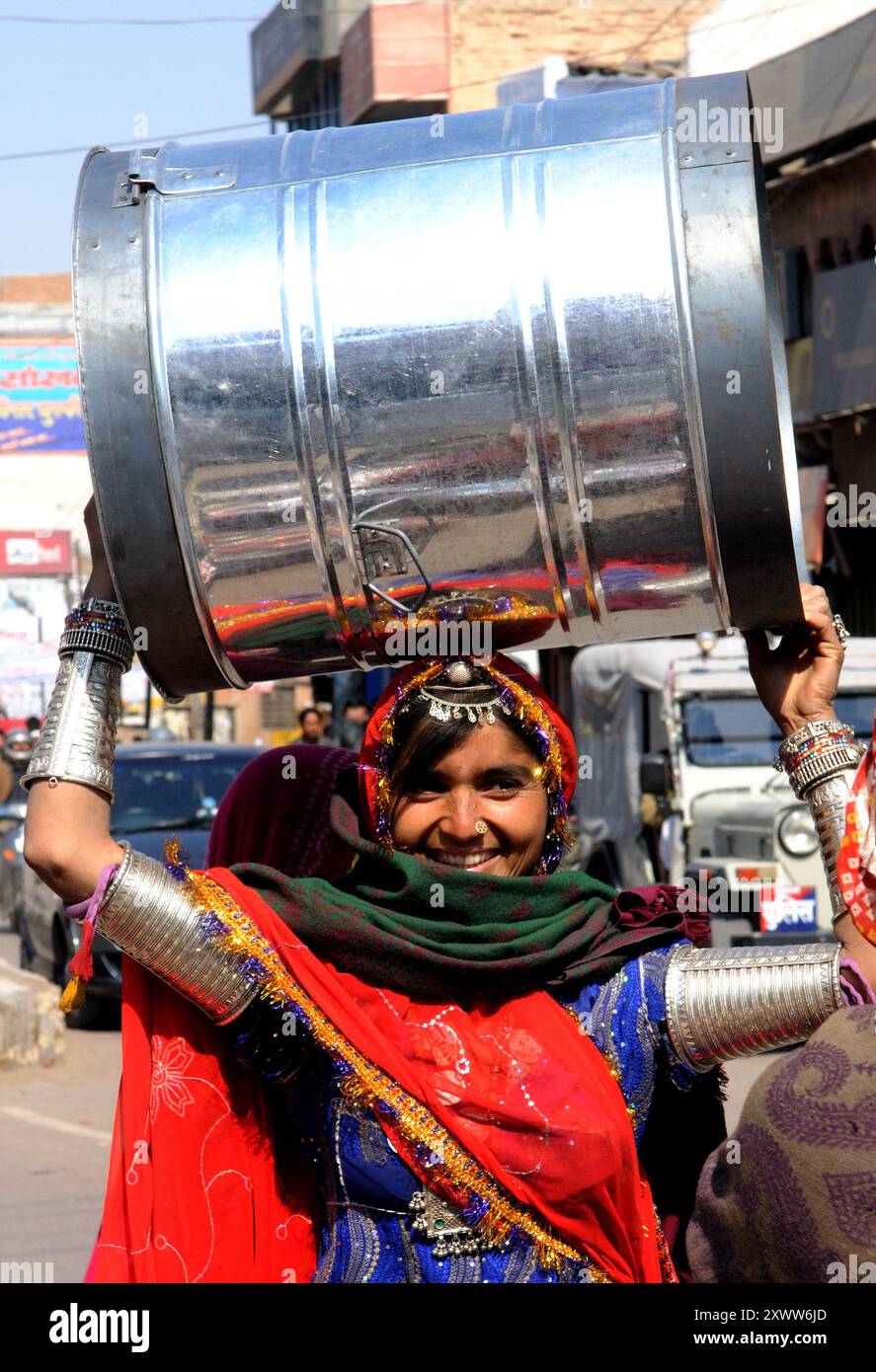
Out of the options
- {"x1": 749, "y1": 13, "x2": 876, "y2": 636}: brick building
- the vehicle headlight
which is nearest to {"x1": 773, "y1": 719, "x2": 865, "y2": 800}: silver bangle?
the vehicle headlight

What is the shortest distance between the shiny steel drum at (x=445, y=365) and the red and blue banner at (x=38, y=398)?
1286 inches

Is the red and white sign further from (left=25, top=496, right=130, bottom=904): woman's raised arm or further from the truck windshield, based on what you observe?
(left=25, top=496, right=130, bottom=904): woman's raised arm

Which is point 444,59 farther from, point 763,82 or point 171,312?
point 171,312

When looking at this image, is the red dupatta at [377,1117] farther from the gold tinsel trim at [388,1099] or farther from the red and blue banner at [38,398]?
the red and blue banner at [38,398]

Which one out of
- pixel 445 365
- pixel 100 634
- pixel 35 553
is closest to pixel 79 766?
pixel 100 634

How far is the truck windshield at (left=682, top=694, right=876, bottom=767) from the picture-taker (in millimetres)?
9789

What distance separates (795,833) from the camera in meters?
9.09

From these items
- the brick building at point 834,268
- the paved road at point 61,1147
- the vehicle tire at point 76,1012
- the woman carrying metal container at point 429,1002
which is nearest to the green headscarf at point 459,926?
the woman carrying metal container at point 429,1002

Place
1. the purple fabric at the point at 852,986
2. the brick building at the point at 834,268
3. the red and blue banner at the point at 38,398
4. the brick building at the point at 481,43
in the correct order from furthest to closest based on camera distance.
Result: 1. the red and blue banner at the point at 38,398
2. the brick building at the point at 481,43
3. the brick building at the point at 834,268
4. the purple fabric at the point at 852,986

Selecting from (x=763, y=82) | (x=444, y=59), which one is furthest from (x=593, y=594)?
(x=444, y=59)

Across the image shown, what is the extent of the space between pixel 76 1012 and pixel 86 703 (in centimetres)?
771

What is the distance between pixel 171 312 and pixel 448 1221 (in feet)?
3.64

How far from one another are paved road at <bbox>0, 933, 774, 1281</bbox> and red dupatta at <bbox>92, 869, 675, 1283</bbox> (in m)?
2.68

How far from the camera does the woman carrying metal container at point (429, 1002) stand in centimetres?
204
